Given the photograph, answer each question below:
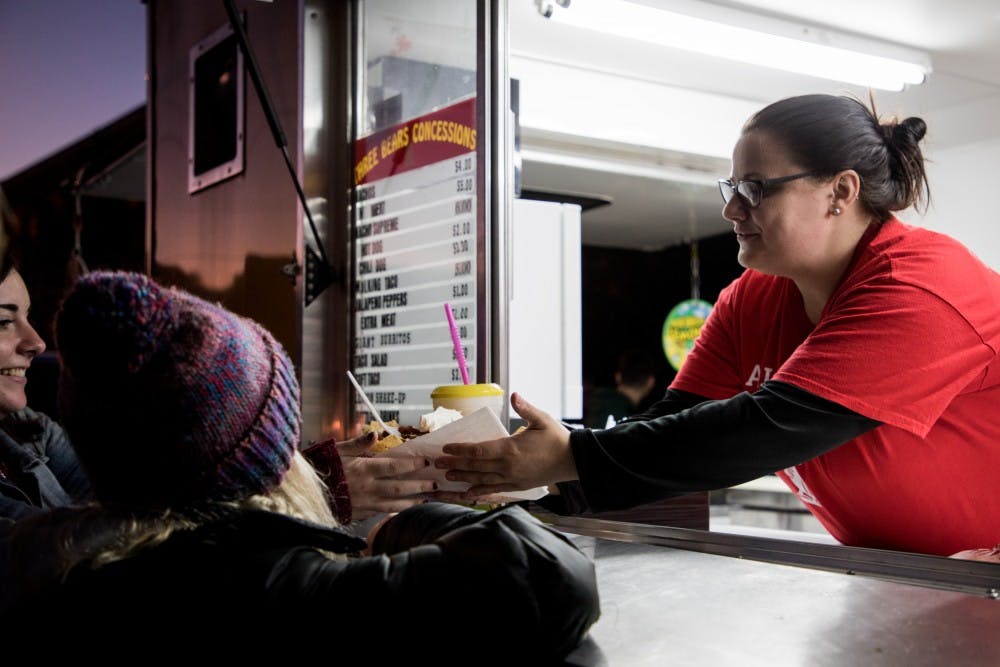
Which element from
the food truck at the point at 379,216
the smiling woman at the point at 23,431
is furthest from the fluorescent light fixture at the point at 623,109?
the smiling woman at the point at 23,431

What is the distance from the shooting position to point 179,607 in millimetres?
907

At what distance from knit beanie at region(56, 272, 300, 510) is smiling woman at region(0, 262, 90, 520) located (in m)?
1.10

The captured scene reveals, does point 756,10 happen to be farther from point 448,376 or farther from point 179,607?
point 179,607

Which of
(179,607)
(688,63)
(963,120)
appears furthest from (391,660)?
(963,120)

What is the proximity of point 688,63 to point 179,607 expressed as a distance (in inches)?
192

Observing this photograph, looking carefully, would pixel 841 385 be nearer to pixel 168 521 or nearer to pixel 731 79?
pixel 168 521

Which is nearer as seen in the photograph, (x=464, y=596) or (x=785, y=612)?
(x=464, y=596)

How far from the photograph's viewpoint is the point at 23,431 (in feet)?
7.82

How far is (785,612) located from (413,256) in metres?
2.00

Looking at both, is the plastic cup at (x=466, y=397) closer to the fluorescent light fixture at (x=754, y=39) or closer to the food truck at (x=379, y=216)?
the food truck at (x=379, y=216)

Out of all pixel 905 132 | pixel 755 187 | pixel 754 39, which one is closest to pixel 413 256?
pixel 755 187

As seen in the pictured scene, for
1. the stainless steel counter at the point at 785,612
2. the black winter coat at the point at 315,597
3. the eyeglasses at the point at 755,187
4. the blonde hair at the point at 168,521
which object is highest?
the eyeglasses at the point at 755,187

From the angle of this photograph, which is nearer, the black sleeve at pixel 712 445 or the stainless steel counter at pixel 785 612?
the stainless steel counter at pixel 785 612

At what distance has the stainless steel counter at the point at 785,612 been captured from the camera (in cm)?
98
